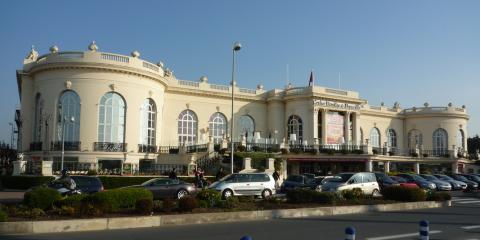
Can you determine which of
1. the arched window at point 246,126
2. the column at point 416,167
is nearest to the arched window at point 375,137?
the column at point 416,167

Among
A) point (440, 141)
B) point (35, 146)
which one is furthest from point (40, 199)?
point (440, 141)

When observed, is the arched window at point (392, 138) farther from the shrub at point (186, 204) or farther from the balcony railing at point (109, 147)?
the shrub at point (186, 204)

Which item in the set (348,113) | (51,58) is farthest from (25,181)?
(348,113)

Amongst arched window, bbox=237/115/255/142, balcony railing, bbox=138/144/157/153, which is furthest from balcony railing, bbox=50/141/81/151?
arched window, bbox=237/115/255/142

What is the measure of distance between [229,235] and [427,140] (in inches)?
2275

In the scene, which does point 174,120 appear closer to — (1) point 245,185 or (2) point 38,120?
(2) point 38,120

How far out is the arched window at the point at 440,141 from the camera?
208 feet

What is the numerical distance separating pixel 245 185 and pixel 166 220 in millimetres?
9828

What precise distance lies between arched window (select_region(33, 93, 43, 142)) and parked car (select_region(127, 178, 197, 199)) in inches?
866

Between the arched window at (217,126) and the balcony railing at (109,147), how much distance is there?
41.2 feet

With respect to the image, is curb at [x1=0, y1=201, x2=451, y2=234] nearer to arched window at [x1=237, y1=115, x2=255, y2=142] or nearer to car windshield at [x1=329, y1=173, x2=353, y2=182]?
car windshield at [x1=329, y1=173, x2=353, y2=182]

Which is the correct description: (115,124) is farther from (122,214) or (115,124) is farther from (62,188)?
(122,214)

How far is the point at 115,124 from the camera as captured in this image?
41312 mm

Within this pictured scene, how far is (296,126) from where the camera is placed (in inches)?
2087
